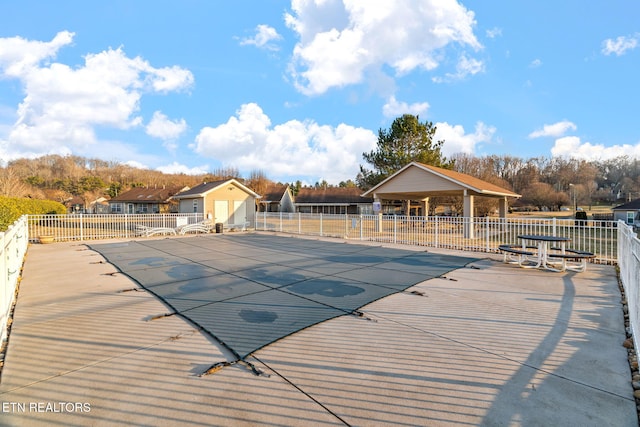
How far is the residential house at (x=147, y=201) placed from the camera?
46250mm

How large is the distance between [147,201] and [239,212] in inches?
1182

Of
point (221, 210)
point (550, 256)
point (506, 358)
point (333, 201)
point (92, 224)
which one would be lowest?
point (506, 358)

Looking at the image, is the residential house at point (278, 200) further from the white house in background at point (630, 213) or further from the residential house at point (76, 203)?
the white house in background at point (630, 213)

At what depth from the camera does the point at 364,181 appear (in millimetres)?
29016

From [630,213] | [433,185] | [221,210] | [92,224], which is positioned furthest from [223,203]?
[630,213]

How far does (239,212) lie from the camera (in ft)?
78.3

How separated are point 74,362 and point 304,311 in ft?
8.69

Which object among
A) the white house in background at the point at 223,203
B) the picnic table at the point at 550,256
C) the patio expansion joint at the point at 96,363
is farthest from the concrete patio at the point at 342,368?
the white house in background at the point at 223,203

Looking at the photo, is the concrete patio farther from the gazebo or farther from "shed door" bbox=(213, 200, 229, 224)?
"shed door" bbox=(213, 200, 229, 224)

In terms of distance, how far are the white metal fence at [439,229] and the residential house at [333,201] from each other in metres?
25.7

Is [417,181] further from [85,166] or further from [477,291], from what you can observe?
[85,166]

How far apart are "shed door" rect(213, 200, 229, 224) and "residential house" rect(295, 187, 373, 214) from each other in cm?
2530

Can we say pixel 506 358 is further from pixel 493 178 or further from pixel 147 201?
pixel 147 201

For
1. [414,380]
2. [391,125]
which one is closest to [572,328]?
[414,380]
